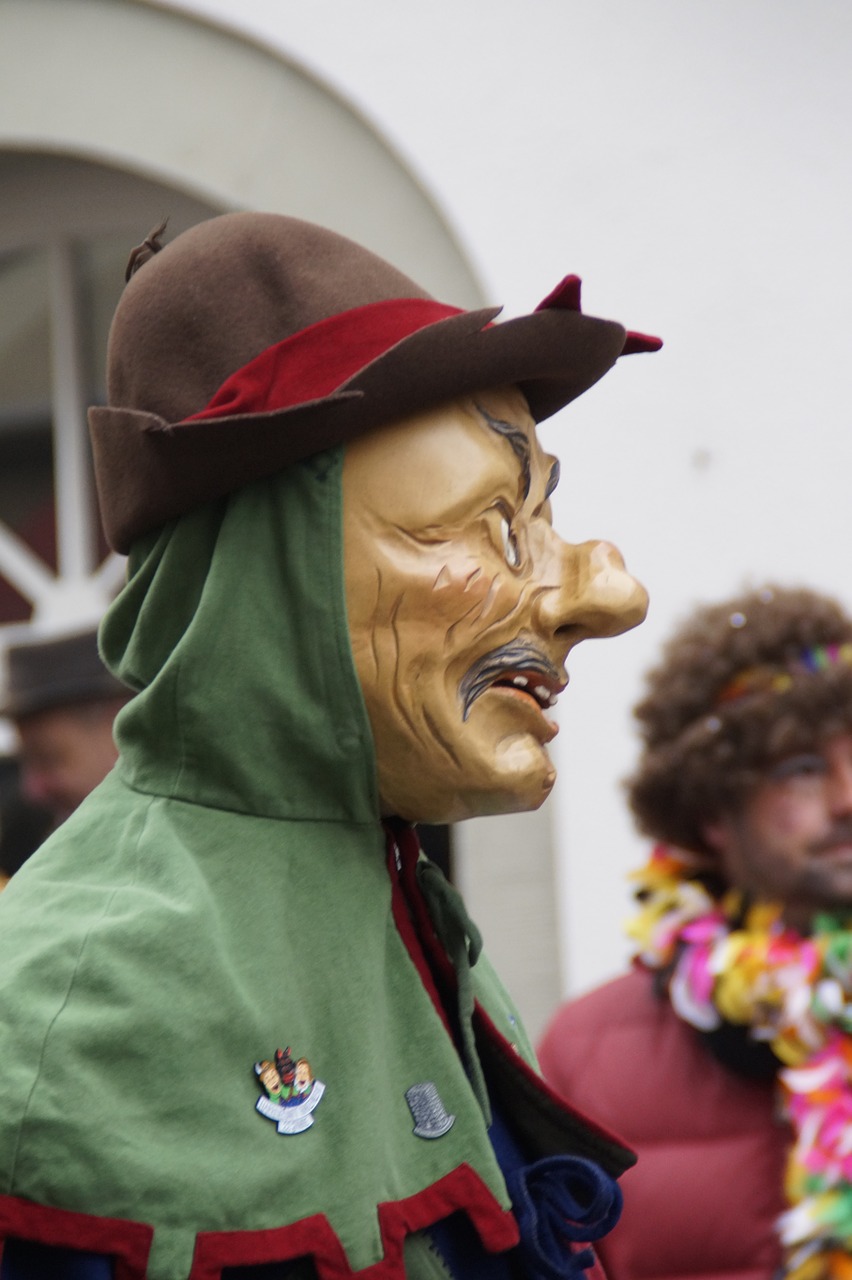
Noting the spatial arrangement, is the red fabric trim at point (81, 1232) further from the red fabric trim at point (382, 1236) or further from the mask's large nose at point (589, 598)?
the mask's large nose at point (589, 598)

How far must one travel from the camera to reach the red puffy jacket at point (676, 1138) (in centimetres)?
233

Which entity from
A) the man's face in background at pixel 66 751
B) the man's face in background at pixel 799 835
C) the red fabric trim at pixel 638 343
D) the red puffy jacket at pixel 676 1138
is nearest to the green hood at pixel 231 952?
the red fabric trim at pixel 638 343

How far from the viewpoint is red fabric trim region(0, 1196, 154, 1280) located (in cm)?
118

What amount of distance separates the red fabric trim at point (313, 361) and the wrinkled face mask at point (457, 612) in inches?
2.6

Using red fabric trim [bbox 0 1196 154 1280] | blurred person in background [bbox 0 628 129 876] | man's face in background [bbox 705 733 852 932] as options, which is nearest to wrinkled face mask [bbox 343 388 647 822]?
red fabric trim [bbox 0 1196 154 1280]

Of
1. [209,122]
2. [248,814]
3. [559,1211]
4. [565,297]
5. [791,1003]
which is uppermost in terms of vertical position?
[209,122]

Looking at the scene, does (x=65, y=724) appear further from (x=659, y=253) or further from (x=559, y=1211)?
(x=559, y=1211)

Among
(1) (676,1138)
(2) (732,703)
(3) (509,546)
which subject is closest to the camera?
(3) (509,546)

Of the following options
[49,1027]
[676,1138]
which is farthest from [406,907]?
[676,1138]

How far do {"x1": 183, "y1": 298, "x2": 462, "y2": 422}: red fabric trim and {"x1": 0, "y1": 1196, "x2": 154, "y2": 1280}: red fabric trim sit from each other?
0.64 meters

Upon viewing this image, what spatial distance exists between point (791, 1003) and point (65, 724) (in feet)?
5.22

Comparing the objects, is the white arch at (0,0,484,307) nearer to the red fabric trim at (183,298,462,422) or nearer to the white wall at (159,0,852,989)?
the white wall at (159,0,852,989)

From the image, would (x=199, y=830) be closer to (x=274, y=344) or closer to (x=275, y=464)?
(x=275, y=464)

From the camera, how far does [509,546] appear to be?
5.02ft
